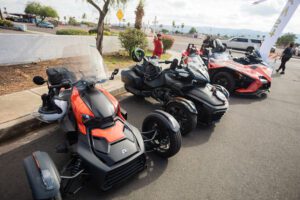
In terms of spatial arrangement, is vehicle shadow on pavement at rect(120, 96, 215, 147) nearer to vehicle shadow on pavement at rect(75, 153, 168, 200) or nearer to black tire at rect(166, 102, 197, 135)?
black tire at rect(166, 102, 197, 135)

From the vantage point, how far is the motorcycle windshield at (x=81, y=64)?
2.79m

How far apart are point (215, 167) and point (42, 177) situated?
8.10 feet

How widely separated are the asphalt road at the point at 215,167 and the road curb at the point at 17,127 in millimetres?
243

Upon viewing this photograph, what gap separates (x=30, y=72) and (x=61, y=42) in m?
2.41

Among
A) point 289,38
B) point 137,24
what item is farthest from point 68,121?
point 289,38

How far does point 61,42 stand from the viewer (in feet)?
26.4

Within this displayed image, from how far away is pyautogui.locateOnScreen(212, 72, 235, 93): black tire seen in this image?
6344mm

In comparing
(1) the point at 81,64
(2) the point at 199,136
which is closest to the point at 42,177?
(1) the point at 81,64

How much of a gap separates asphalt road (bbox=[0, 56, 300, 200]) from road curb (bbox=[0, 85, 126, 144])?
0.24 metres

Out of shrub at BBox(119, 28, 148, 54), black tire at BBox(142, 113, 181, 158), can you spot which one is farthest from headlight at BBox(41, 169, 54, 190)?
shrub at BBox(119, 28, 148, 54)

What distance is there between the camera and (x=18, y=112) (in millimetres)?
3658

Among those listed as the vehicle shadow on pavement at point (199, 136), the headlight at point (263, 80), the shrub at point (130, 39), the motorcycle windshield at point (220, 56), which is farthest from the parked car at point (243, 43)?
the vehicle shadow on pavement at point (199, 136)

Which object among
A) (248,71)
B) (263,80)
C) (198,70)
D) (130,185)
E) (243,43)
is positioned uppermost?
(243,43)

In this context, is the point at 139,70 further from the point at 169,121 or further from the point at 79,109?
the point at 79,109
